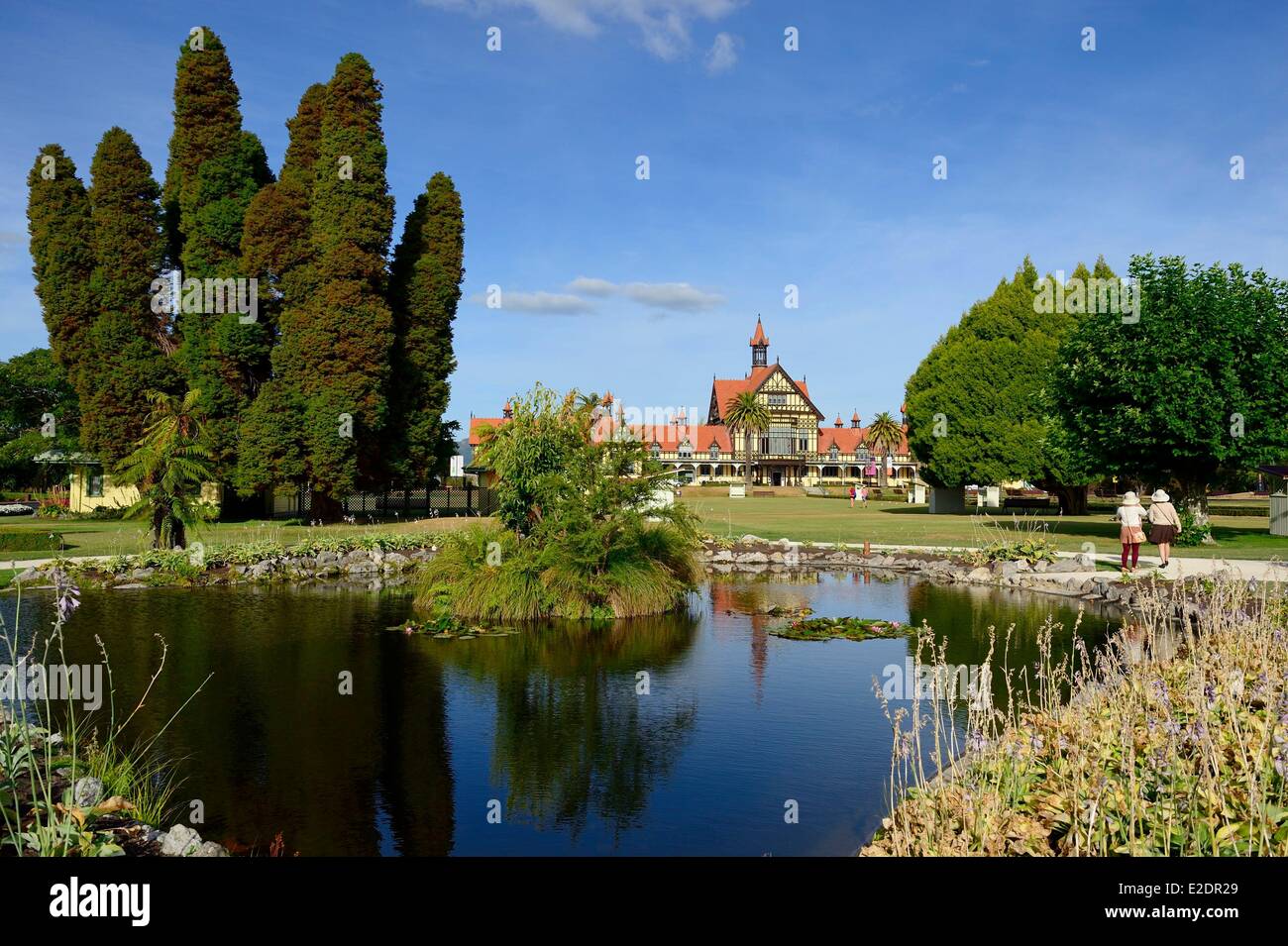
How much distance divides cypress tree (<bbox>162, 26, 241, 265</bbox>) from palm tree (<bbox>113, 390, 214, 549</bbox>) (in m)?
17.1

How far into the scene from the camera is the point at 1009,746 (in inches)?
254

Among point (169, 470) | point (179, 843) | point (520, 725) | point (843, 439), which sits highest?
point (843, 439)

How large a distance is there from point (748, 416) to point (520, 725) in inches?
3360

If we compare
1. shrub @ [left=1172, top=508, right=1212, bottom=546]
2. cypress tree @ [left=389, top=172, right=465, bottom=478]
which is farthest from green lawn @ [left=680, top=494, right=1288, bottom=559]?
cypress tree @ [left=389, top=172, right=465, bottom=478]

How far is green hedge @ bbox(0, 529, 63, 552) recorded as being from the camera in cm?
2448

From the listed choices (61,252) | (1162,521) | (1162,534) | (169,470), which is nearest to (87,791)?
(169,470)

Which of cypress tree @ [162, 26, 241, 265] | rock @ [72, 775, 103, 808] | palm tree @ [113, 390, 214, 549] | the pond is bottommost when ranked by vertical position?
the pond

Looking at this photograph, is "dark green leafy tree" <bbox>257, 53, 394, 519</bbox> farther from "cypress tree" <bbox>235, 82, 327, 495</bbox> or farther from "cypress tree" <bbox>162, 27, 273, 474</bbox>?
"cypress tree" <bbox>162, 27, 273, 474</bbox>

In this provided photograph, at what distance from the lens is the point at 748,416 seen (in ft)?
308

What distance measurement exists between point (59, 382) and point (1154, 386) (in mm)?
50183

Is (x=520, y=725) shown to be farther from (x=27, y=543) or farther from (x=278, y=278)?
(x=278, y=278)

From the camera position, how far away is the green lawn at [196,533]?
78.3 ft
